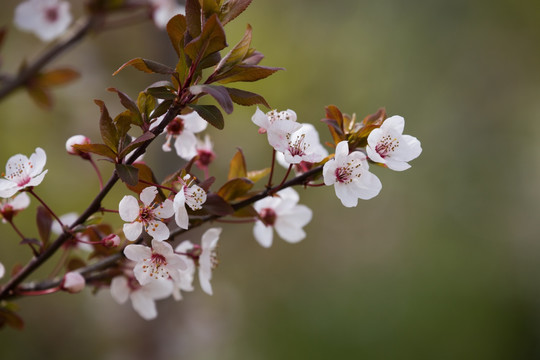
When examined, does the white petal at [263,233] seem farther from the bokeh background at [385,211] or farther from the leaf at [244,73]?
the bokeh background at [385,211]

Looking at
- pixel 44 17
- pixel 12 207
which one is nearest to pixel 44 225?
pixel 12 207

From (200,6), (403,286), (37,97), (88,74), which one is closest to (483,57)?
(403,286)

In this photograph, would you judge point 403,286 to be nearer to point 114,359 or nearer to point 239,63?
point 114,359

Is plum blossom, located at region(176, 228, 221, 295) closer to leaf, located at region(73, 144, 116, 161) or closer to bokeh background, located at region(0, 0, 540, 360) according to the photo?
leaf, located at region(73, 144, 116, 161)

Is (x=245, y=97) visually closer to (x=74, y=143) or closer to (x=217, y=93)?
(x=217, y=93)

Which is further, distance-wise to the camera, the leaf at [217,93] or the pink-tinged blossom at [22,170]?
the pink-tinged blossom at [22,170]

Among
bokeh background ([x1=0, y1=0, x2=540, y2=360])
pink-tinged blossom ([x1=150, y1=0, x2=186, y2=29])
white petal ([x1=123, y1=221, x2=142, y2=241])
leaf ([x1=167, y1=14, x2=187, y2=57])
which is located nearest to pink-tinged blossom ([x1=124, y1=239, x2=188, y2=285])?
white petal ([x1=123, y1=221, x2=142, y2=241])

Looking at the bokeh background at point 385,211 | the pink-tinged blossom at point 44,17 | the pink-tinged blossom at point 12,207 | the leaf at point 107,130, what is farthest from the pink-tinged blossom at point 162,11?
the bokeh background at point 385,211
